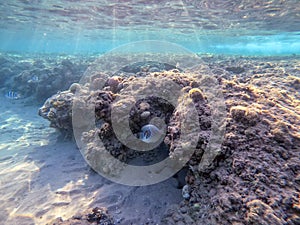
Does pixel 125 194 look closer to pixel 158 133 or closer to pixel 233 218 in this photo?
pixel 158 133

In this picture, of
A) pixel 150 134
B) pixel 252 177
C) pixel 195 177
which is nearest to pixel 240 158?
pixel 252 177

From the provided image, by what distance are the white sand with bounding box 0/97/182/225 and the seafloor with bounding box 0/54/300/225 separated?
0.07ft

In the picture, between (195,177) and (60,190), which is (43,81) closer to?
(60,190)

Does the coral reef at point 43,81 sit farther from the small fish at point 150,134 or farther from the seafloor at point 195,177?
the small fish at point 150,134

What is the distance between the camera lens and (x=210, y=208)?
8.69 ft

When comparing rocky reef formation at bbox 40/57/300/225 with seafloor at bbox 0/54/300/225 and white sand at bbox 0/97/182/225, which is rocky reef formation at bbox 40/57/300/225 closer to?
seafloor at bbox 0/54/300/225

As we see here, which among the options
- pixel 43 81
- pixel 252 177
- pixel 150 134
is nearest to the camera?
pixel 252 177

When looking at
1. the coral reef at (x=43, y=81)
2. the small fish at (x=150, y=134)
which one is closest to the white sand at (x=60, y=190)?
the small fish at (x=150, y=134)

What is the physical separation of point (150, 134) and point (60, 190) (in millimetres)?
2502

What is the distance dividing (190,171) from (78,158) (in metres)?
3.75

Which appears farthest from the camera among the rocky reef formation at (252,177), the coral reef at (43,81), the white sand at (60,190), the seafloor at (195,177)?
the coral reef at (43,81)

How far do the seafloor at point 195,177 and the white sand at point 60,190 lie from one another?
2cm

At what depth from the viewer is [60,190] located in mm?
4527

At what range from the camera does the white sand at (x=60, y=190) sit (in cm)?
371
